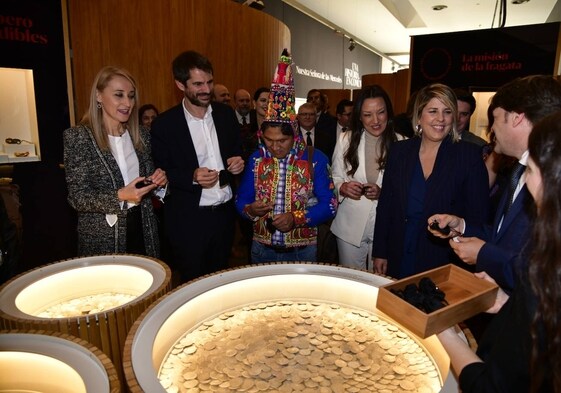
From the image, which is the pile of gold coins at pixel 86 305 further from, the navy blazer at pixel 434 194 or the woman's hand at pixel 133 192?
A: the navy blazer at pixel 434 194

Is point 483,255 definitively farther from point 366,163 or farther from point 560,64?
point 560,64

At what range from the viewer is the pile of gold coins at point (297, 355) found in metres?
1.19

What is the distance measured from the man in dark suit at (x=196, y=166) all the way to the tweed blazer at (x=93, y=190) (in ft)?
1.36

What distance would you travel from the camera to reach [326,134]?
221 inches

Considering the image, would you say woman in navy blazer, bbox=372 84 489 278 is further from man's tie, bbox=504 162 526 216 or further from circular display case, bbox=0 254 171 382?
circular display case, bbox=0 254 171 382

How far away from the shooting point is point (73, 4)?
3.92 m

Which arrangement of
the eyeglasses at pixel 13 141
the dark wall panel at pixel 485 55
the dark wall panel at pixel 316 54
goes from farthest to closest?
the dark wall panel at pixel 316 54 < the dark wall panel at pixel 485 55 < the eyeglasses at pixel 13 141

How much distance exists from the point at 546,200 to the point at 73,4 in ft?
14.7

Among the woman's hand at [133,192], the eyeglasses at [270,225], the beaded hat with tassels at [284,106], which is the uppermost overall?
the beaded hat with tassels at [284,106]

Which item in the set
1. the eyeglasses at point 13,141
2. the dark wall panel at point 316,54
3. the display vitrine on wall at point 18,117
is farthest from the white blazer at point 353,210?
the dark wall panel at point 316,54

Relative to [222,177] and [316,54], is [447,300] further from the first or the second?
[316,54]

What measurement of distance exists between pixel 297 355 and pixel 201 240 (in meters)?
1.36

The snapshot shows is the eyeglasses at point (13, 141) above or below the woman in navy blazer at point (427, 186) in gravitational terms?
above

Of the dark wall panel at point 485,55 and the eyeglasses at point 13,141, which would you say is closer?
the eyeglasses at point 13,141
